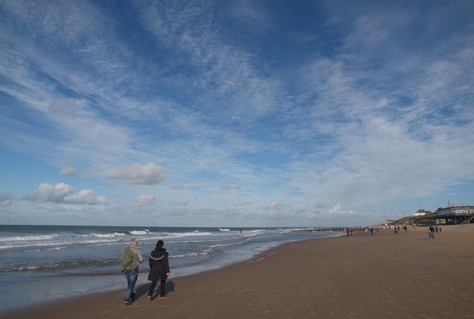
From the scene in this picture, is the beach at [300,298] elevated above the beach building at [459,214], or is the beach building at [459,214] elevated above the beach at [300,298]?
the beach building at [459,214]

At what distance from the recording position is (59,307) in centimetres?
1059

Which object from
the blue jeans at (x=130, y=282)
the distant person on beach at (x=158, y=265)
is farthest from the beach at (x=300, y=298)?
the distant person on beach at (x=158, y=265)

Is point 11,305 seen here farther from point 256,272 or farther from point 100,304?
point 256,272

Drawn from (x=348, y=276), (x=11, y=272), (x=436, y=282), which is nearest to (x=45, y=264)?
(x=11, y=272)

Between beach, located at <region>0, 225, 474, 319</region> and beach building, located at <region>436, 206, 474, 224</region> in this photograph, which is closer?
beach, located at <region>0, 225, 474, 319</region>

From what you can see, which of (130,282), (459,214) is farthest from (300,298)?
(459,214)

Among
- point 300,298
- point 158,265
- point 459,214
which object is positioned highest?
point 459,214

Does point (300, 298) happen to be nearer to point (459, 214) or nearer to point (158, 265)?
point (158, 265)

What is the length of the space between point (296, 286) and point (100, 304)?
22.1ft

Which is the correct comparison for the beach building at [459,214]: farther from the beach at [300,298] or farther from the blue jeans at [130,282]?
the blue jeans at [130,282]

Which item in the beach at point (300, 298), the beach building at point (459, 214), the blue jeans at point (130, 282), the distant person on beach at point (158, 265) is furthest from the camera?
the beach building at point (459, 214)

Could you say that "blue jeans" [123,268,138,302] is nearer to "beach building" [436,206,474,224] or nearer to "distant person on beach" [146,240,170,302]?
"distant person on beach" [146,240,170,302]

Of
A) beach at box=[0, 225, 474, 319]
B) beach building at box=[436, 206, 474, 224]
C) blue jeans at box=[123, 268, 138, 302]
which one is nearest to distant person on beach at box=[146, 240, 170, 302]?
blue jeans at box=[123, 268, 138, 302]

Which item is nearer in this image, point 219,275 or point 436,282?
point 436,282
